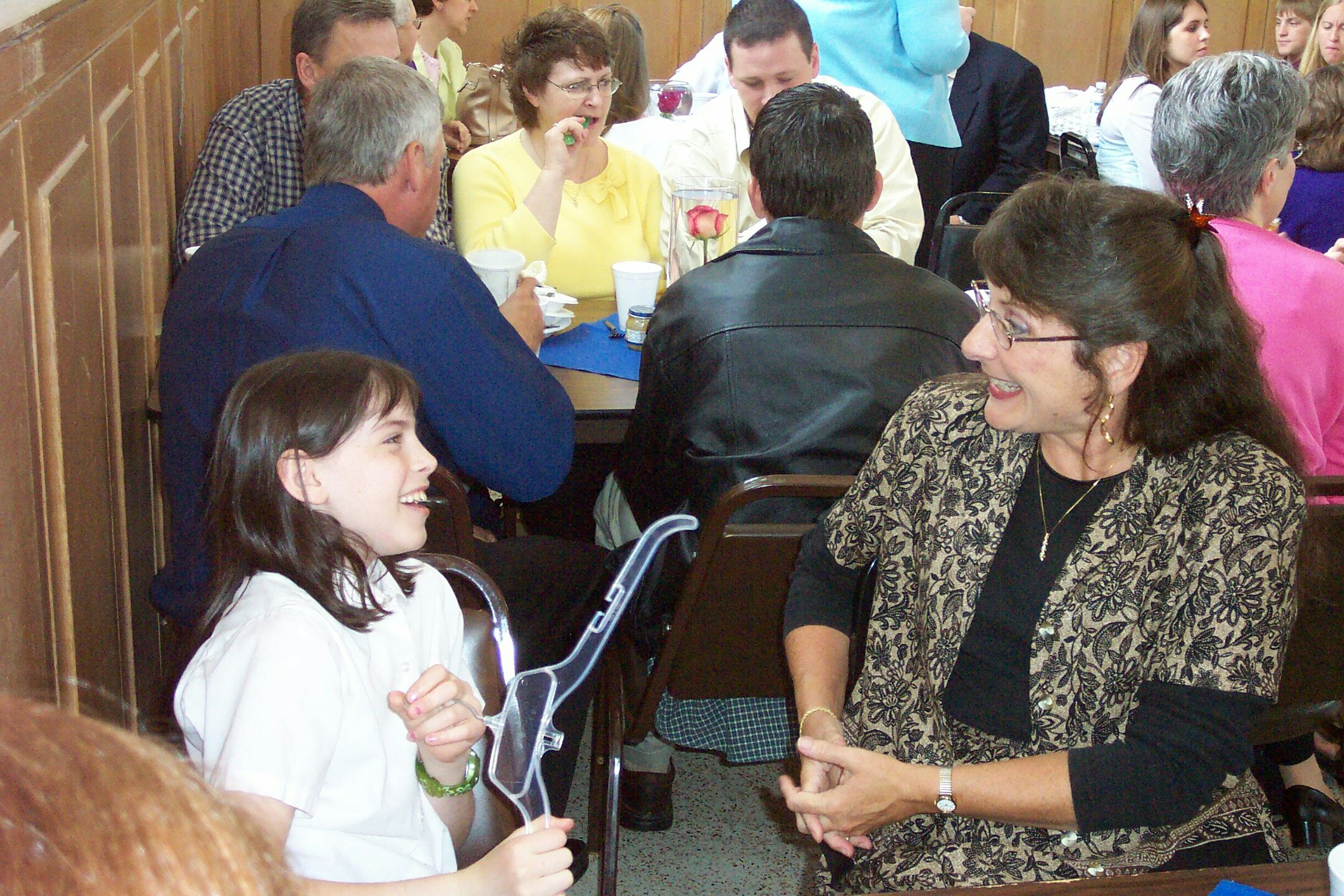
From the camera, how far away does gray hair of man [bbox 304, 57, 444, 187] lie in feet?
6.97

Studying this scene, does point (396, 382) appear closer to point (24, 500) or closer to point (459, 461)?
point (24, 500)

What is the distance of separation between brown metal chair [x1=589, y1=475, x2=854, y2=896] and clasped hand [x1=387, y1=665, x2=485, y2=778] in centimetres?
53

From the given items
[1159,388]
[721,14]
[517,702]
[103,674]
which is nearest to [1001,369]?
[1159,388]

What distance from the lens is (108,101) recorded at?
5.75 feet

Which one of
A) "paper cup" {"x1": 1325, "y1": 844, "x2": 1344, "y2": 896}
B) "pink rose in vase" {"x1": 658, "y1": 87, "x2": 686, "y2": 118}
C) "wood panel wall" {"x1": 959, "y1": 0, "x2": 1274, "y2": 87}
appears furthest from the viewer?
"wood panel wall" {"x1": 959, "y1": 0, "x2": 1274, "y2": 87}

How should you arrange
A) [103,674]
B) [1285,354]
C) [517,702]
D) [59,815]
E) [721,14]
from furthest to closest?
[721,14] → [1285,354] → [103,674] → [517,702] → [59,815]

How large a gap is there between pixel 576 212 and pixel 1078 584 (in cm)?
206

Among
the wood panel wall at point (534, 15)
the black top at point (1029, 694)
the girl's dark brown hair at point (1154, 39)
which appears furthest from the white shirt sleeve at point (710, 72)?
the black top at point (1029, 694)

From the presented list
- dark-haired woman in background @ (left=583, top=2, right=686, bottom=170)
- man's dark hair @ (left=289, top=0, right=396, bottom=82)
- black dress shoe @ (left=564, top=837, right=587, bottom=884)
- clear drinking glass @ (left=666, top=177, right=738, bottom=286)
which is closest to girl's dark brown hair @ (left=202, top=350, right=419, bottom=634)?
black dress shoe @ (left=564, top=837, right=587, bottom=884)

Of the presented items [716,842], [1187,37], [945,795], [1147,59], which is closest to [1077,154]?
[1147,59]

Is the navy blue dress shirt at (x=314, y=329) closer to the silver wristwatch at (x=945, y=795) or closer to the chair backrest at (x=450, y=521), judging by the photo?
the chair backrest at (x=450, y=521)

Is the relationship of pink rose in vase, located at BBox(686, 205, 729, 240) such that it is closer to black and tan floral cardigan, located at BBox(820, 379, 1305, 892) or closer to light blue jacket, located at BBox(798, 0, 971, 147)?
black and tan floral cardigan, located at BBox(820, 379, 1305, 892)

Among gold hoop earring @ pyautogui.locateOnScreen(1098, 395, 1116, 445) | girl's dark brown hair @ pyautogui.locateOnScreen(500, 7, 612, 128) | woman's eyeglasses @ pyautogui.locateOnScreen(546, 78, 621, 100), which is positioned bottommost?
gold hoop earring @ pyautogui.locateOnScreen(1098, 395, 1116, 445)

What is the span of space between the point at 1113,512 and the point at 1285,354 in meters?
0.81
